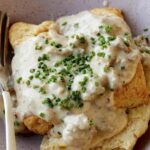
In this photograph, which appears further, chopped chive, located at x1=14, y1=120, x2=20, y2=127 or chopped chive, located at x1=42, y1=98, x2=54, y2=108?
chopped chive, located at x1=14, y1=120, x2=20, y2=127

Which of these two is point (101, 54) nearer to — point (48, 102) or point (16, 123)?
point (48, 102)

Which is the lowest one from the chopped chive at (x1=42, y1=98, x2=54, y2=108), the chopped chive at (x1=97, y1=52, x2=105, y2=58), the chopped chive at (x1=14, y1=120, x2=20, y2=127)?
the chopped chive at (x1=14, y1=120, x2=20, y2=127)

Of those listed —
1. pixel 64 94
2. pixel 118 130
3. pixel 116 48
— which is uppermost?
pixel 116 48

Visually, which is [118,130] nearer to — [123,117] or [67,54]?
[123,117]

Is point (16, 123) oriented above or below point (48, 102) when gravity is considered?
below

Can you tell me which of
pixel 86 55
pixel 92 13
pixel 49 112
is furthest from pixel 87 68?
pixel 92 13

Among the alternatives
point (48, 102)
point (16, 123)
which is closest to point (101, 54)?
point (48, 102)

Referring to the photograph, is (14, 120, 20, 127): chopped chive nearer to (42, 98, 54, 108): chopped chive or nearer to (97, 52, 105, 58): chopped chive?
(42, 98, 54, 108): chopped chive

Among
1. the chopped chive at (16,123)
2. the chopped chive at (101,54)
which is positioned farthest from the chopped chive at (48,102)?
the chopped chive at (101,54)

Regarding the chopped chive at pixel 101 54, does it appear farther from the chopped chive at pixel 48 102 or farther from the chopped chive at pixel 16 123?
the chopped chive at pixel 16 123

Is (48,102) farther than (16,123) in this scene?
No

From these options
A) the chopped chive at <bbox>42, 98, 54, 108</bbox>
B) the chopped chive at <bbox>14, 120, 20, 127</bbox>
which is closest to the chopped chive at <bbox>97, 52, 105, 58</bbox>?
the chopped chive at <bbox>42, 98, 54, 108</bbox>
